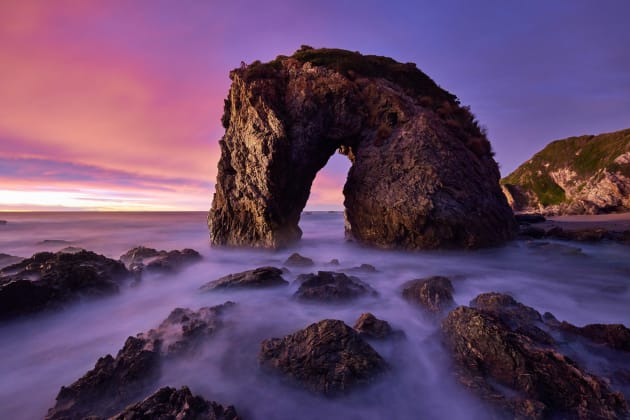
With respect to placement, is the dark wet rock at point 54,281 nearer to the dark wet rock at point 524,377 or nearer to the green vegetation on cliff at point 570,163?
the dark wet rock at point 524,377

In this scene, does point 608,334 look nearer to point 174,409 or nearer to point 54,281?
point 174,409

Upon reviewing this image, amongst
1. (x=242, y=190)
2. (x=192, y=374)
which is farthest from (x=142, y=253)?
(x=192, y=374)

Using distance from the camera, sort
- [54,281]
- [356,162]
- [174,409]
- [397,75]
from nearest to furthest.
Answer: [174,409], [54,281], [356,162], [397,75]

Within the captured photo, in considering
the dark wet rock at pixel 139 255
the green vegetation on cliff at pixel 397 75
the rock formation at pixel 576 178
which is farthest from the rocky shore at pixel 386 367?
the rock formation at pixel 576 178

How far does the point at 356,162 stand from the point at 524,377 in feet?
34.9

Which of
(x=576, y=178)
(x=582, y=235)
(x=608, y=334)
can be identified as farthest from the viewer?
(x=576, y=178)

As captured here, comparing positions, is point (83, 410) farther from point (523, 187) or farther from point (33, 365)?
point (523, 187)

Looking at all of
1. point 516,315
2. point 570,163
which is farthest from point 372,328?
point 570,163

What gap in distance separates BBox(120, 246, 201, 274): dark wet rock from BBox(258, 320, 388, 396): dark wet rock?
6.18 m

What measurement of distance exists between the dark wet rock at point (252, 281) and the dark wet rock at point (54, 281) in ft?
7.36

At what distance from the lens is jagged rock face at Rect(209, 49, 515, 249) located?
1088cm

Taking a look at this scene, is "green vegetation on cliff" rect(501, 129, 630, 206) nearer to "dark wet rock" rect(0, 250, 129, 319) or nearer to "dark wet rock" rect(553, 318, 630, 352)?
"dark wet rock" rect(553, 318, 630, 352)

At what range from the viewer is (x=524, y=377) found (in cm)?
295

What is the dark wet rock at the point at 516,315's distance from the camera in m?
3.75
